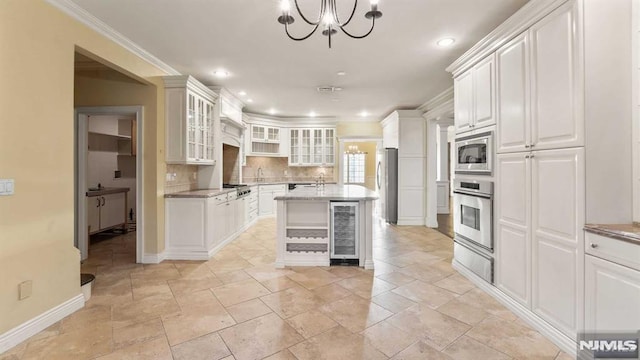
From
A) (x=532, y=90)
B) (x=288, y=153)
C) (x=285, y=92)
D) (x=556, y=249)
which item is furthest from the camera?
(x=288, y=153)

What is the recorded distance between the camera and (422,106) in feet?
20.4

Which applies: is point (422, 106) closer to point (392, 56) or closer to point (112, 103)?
point (392, 56)

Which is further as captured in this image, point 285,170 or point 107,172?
point 285,170

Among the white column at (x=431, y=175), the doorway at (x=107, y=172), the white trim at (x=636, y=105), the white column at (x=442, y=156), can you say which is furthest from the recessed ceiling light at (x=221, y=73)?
the white column at (x=442, y=156)

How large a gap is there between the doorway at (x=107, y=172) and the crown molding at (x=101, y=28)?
68 cm

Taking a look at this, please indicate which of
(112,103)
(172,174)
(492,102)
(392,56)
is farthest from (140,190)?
(492,102)

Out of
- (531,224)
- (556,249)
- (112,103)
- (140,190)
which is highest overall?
(112,103)

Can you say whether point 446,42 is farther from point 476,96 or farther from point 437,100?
point 437,100

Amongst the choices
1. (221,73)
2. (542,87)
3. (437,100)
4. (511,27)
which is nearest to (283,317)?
(542,87)

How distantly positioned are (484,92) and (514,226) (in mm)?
1376

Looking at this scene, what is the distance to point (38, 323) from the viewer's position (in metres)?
2.21

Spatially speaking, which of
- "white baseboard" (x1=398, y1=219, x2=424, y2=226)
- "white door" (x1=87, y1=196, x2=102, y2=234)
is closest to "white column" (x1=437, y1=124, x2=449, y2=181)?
"white baseboard" (x1=398, y1=219, x2=424, y2=226)

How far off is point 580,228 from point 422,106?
15.7 feet

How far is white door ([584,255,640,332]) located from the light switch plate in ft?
13.2
